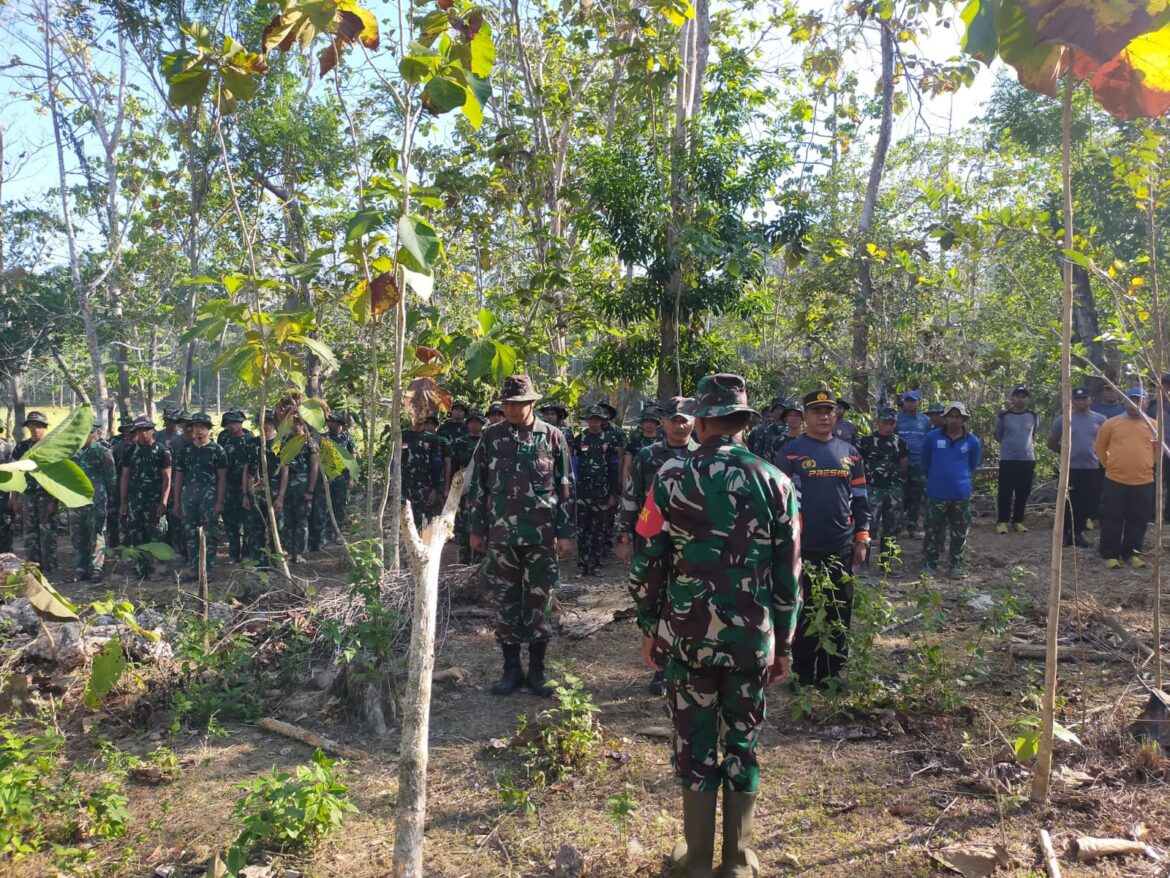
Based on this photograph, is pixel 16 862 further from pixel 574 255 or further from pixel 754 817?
A: pixel 574 255

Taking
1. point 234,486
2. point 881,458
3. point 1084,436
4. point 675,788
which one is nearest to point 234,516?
point 234,486

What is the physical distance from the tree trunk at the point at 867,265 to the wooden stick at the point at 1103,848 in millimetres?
8625

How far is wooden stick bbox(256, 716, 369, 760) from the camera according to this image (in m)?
4.20

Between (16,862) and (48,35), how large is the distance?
1439cm

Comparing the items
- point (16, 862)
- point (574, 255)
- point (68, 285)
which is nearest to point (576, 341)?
point (574, 255)

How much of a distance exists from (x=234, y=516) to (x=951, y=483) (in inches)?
318

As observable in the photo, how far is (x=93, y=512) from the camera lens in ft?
28.5

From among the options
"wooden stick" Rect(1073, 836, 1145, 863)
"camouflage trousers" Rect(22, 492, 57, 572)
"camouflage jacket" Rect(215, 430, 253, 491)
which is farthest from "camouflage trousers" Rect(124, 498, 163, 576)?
"wooden stick" Rect(1073, 836, 1145, 863)

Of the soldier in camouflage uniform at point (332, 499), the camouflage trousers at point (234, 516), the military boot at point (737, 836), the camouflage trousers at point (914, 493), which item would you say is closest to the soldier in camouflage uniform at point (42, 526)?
the camouflage trousers at point (234, 516)

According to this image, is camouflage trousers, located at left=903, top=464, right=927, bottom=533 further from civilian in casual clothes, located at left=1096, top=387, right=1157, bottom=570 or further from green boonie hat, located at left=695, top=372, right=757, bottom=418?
green boonie hat, located at left=695, top=372, right=757, bottom=418

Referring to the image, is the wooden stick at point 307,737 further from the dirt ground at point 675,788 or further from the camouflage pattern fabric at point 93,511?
the camouflage pattern fabric at point 93,511

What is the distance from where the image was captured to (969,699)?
4.51m

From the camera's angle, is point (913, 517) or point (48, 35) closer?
A: point (913, 517)

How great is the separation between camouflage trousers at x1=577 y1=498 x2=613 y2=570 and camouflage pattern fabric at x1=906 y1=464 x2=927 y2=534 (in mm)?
3611
